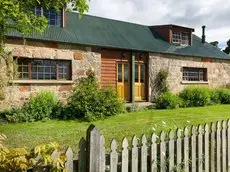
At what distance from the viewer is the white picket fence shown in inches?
150

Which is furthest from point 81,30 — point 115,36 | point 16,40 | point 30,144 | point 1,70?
point 30,144

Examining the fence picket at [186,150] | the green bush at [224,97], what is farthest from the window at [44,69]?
the fence picket at [186,150]

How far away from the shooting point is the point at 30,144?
32.6 feet

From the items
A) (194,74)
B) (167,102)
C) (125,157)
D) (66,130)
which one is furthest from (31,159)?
(194,74)

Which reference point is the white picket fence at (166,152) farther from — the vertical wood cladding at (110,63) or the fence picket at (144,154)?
the vertical wood cladding at (110,63)

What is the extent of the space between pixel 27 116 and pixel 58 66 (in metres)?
3.92

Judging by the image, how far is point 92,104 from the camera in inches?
612

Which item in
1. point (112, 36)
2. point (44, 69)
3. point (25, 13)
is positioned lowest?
point (44, 69)

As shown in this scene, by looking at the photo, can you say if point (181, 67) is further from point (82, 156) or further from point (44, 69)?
point (82, 156)

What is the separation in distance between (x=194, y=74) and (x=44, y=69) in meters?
12.9

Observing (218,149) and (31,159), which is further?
(218,149)

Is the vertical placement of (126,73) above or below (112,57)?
below

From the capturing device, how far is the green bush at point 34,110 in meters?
14.5

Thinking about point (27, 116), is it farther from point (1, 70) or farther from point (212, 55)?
point (212, 55)
